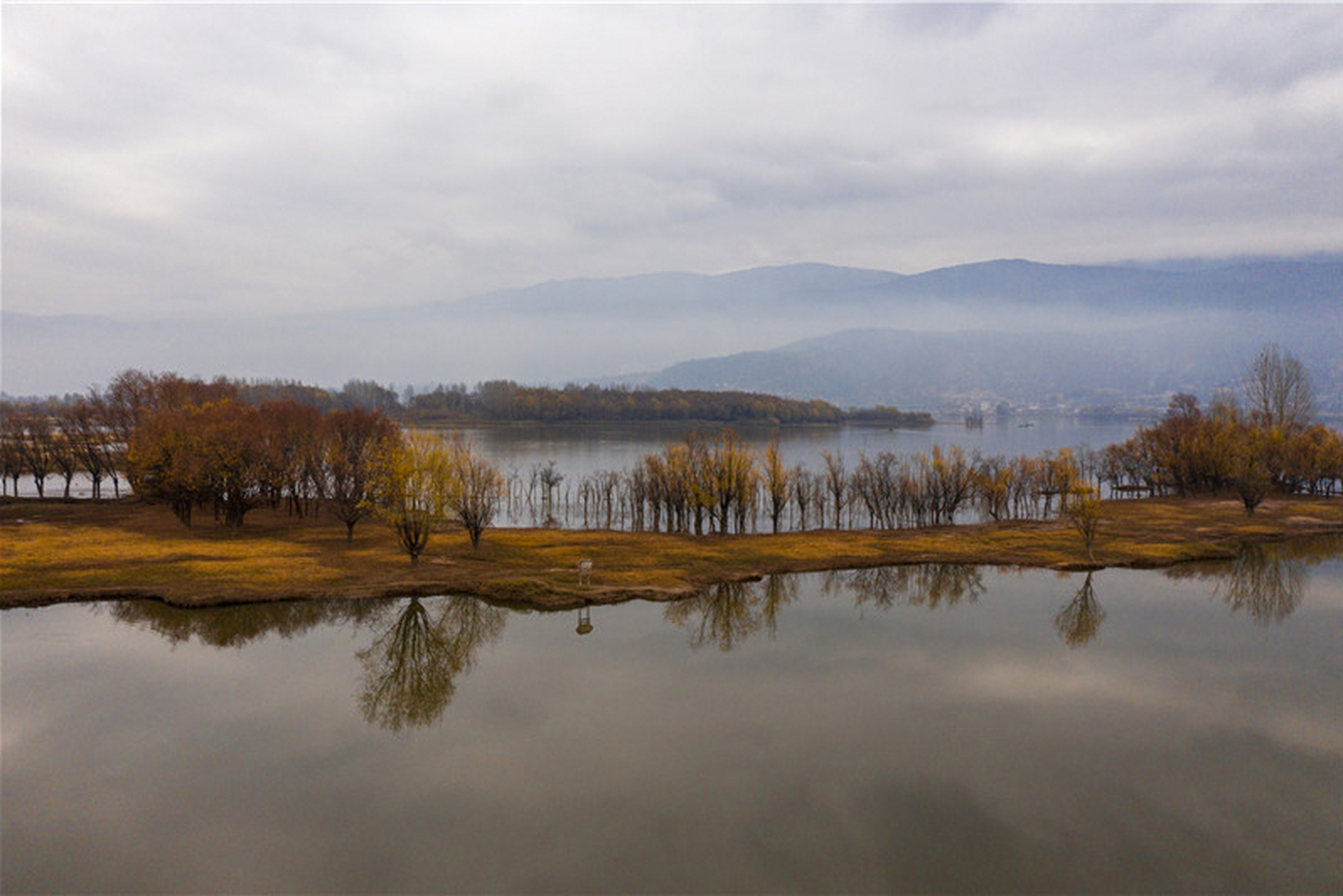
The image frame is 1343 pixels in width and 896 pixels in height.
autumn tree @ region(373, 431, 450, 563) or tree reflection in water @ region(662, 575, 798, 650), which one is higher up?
autumn tree @ region(373, 431, 450, 563)

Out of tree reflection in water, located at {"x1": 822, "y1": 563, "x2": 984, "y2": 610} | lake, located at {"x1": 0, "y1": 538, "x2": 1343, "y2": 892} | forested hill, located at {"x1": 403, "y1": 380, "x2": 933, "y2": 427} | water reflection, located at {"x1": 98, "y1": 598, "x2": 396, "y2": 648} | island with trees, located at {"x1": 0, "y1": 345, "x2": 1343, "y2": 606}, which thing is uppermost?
forested hill, located at {"x1": 403, "y1": 380, "x2": 933, "y2": 427}

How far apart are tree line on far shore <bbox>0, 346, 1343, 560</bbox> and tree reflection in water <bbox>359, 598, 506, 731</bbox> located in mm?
6738

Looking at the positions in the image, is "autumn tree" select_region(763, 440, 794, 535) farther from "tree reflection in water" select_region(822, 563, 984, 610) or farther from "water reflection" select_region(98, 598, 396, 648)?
"water reflection" select_region(98, 598, 396, 648)

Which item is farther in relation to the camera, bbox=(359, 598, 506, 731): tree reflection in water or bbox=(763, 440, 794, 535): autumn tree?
bbox=(763, 440, 794, 535): autumn tree

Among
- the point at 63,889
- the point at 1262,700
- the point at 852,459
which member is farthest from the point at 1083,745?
the point at 852,459

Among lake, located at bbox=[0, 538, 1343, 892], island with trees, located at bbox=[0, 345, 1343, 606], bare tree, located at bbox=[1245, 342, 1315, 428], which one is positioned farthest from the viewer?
bare tree, located at bbox=[1245, 342, 1315, 428]

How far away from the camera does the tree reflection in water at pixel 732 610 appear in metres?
22.5

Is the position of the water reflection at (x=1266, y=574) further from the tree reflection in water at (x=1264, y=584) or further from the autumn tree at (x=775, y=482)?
the autumn tree at (x=775, y=482)

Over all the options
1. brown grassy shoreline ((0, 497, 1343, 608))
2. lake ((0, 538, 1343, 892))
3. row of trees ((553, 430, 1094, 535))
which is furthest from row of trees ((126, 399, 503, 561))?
row of trees ((553, 430, 1094, 535))

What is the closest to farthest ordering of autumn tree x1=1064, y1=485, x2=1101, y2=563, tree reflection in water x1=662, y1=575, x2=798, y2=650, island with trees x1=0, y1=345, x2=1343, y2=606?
tree reflection in water x1=662, y1=575, x2=798, y2=650
island with trees x1=0, y1=345, x2=1343, y2=606
autumn tree x1=1064, y1=485, x2=1101, y2=563

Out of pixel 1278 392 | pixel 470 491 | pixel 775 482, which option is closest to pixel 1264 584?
pixel 775 482

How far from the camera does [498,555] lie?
31.8 m

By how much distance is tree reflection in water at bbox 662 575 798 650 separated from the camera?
→ 22.5 m

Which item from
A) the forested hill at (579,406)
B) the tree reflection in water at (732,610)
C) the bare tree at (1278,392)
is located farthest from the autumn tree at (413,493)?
the forested hill at (579,406)
